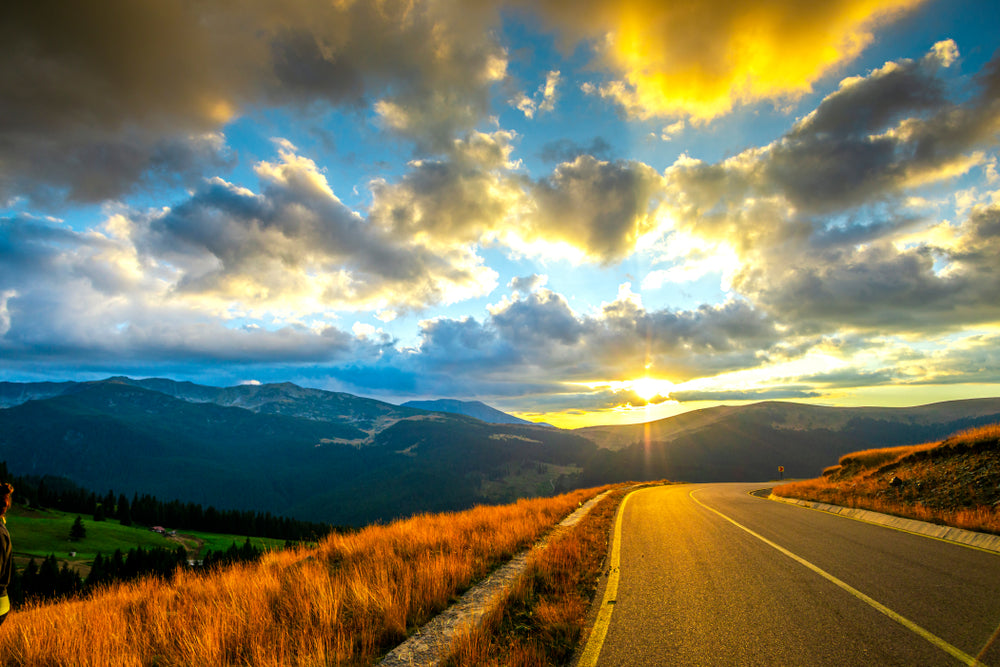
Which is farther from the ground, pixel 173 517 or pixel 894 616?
pixel 894 616

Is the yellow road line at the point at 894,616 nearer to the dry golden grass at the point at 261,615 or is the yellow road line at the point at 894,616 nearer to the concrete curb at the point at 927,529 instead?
the concrete curb at the point at 927,529

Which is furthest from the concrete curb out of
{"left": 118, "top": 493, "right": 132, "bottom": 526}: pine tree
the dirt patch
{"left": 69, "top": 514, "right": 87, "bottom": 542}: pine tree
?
{"left": 118, "top": 493, "right": 132, "bottom": 526}: pine tree

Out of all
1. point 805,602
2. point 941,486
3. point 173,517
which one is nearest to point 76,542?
Answer: point 173,517

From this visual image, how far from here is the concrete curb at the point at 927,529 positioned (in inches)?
338

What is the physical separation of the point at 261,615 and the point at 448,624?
8.21 feet

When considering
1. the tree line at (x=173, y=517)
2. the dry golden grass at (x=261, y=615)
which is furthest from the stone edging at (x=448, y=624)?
the tree line at (x=173, y=517)

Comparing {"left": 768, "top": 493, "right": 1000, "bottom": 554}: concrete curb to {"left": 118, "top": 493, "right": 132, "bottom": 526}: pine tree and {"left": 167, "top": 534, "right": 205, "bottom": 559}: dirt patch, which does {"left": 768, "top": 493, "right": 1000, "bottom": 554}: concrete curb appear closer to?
{"left": 167, "top": 534, "right": 205, "bottom": 559}: dirt patch

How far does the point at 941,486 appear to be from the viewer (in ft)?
43.8

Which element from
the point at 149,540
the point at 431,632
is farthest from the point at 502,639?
the point at 149,540

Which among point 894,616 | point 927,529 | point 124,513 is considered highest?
point 894,616

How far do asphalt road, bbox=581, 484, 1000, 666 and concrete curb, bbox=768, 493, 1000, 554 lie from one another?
1.79 ft

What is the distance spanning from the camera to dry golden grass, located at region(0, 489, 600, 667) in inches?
179

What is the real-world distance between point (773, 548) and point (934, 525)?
5464 millimetres

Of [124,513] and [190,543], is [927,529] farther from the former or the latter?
[124,513]
